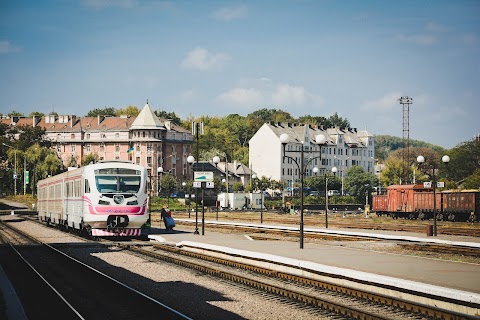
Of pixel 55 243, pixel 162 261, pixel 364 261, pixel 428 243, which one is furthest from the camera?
pixel 55 243

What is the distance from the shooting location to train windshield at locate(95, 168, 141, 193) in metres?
34.0

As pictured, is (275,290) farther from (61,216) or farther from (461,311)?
(61,216)

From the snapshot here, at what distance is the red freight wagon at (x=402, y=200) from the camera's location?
7038cm

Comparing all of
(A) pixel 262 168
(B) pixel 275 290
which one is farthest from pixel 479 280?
(A) pixel 262 168

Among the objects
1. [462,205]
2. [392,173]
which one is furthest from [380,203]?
[392,173]

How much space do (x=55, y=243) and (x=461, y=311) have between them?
2552 centimetres

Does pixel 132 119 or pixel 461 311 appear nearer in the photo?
pixel 461 311

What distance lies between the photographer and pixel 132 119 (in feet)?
519

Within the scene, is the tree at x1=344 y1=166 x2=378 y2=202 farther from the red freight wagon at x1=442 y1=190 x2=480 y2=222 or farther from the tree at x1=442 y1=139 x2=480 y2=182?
the red freight wagon at x1=442 y1=190 x2=480 y2=222

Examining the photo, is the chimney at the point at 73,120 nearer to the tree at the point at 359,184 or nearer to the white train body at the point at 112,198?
the tree at the point at 359,184

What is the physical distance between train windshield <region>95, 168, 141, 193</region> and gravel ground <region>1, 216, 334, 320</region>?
6.93 metres

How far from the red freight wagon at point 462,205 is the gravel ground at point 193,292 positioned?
145 ft

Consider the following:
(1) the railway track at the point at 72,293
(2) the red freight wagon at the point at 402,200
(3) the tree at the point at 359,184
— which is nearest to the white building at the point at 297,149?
(3) the tree at the point at 359,184

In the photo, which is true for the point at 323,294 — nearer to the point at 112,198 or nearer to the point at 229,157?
the point at 112,198
